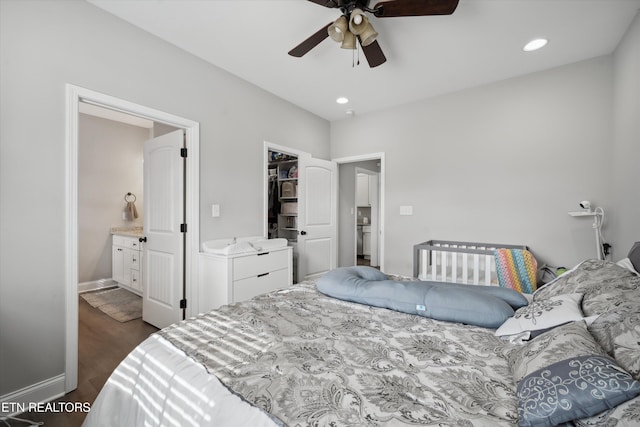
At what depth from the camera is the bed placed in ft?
2.20

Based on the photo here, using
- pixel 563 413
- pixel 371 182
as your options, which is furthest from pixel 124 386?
pixel 371 182

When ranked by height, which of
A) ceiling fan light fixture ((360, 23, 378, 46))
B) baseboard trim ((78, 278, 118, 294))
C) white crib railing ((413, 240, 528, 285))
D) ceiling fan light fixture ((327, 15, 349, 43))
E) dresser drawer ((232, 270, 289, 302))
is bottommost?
baseboard trim ((78, 278, 118, 294))

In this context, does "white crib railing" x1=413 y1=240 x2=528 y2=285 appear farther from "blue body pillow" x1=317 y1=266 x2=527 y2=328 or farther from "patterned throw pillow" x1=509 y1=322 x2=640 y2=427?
"patterned throw pillow" x1=509 y1=322 x2=640 y2=427

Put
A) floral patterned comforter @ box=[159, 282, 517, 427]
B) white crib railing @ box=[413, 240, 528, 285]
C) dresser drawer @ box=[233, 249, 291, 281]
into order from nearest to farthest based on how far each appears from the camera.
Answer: floral patterned comforter @ box=[159, 282, 517, 427], dresser drawer @ box=[233, 249, 291, 281], white crib railing @ box=[413, 240, 528, 285]

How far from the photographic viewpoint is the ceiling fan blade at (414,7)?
60.9 inches

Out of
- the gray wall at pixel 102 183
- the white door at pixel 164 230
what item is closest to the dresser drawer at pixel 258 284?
the white door at pixel 164 230

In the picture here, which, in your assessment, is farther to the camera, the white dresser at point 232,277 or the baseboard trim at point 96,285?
the baseboard trim at point 96,285

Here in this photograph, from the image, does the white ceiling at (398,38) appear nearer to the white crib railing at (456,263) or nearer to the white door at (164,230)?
the white door at (164,230)

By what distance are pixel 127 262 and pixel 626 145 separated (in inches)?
227

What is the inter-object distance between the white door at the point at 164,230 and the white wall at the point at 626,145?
3.65 metres

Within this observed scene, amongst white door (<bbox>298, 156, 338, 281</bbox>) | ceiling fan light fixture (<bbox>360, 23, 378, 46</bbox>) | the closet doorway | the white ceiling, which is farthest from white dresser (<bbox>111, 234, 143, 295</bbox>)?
ceiling fan light fixture (<bbox>360, 23, 378, 46</bbox>)

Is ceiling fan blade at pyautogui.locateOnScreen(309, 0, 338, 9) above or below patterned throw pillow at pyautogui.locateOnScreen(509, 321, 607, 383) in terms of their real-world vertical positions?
above

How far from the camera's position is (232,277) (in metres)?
2.45

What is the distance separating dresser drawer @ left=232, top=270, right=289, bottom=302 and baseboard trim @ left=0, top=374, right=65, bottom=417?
1225mm
